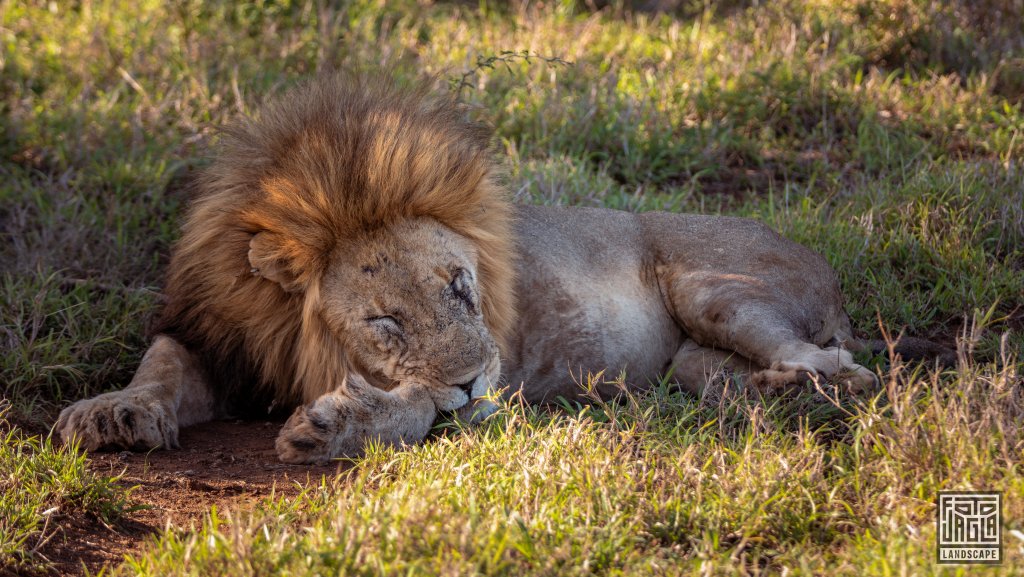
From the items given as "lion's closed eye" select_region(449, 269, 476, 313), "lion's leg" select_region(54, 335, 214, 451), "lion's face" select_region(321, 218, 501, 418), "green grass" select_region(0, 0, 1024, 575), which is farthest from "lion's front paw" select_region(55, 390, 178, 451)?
"lion's closed eye" select_region(449, 269, 476, 313)

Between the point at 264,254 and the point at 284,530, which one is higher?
the point at 264,254

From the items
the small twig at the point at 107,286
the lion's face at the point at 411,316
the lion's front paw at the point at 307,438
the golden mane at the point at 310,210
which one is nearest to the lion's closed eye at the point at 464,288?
the lion's face at the point at 411,316

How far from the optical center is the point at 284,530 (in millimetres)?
2418

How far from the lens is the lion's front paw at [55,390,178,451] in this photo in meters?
3.25

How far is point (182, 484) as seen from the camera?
3.09 m

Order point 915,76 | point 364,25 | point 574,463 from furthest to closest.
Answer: point 364,25, point 915,76, point 574,463

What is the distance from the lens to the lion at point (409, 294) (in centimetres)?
316

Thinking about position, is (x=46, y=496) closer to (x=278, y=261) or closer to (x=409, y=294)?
(x=278, y=261)

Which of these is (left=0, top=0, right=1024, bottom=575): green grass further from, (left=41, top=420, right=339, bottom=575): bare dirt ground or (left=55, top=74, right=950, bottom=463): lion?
(left=55, top=74, right=950, bottom=463): lion

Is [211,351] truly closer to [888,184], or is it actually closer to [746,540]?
[746,540]

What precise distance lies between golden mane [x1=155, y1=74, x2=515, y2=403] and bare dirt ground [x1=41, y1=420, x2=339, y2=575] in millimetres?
251

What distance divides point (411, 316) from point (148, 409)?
884 millimetres

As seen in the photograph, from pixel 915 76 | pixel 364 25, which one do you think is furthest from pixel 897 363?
pixel 364 25

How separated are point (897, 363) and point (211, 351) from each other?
Answer: 2153 mm
